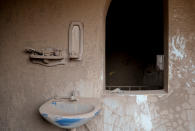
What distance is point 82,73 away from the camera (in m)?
1.97

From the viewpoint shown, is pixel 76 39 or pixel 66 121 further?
pixel 76 39

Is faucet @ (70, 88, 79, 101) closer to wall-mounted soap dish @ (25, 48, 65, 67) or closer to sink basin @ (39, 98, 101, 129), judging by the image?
sink basin @ (39, 98, 101, 129)

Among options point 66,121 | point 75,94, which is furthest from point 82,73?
point 66,121

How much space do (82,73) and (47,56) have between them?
1.54ft

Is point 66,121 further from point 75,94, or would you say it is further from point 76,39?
point 76,39

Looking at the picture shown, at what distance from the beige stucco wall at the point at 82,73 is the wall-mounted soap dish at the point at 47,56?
74 mm

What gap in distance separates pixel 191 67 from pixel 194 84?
22cm

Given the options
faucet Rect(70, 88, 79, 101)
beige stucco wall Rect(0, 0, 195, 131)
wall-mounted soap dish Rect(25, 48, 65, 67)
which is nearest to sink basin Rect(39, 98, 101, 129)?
faucet Rect(70, 88, 79, 101)

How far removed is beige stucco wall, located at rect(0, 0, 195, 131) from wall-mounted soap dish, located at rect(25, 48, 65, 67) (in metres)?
0.07

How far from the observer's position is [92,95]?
6.42 ft

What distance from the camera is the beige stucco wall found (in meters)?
1.97

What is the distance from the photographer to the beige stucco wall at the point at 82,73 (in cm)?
197

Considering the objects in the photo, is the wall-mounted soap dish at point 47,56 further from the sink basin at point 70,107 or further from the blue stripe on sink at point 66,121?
the blue stripe on sink at point 66,121

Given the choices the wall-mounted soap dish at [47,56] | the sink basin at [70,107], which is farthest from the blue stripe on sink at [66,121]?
the wall-mounted soap dish at [47,56]
